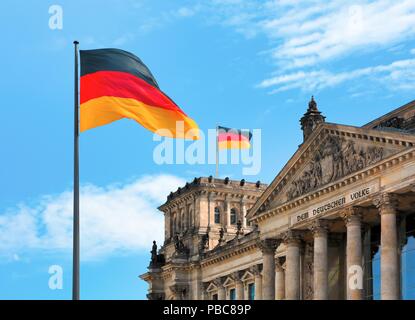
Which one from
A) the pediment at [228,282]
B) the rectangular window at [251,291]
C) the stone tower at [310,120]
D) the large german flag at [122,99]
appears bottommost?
the rectangular window at [251,291]

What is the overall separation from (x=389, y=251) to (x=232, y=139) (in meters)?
34.1

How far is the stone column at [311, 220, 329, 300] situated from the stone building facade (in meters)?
0.06

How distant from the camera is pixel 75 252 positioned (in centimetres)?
2789

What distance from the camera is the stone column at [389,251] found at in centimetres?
5322

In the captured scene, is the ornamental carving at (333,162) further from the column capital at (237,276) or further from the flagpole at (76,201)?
the flagpole at (76,201)

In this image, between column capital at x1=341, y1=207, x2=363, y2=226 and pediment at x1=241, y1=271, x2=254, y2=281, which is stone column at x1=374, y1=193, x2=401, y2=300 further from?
pediment at x1=241, y1=271, x2=254, y2=281

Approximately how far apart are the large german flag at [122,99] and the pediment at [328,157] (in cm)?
2289

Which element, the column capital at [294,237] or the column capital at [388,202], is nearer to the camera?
the column capital at [388,202]

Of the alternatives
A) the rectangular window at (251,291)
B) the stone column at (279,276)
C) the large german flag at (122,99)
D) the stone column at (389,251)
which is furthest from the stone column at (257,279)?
the large german flag at (122,99)

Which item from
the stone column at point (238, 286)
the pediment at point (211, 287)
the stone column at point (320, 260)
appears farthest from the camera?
the pediment at point (211, 287)

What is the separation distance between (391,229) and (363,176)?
12.9ft

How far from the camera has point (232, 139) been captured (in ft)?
282
